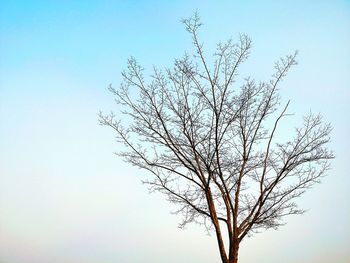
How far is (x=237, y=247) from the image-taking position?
435 inches

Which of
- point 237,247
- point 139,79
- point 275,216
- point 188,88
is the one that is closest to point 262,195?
point 275,216

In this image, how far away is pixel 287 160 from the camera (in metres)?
12.2

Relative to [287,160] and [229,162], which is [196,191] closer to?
[229,162]

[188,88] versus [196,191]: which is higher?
[188,88]

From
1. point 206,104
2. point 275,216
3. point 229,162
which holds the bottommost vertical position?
point 275,216

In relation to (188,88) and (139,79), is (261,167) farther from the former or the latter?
(139,79)

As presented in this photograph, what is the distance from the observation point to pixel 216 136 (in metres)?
11.2

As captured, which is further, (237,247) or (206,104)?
(206,104)

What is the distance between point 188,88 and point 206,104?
768mm

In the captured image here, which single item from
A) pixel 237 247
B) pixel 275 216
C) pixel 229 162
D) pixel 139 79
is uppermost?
pixel 139 79

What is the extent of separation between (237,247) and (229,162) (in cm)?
244

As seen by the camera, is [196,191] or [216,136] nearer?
[216,136]

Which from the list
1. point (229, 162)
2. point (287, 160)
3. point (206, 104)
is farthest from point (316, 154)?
point (206, 104)

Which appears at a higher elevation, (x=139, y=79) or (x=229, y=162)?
(x=139, y=79)
